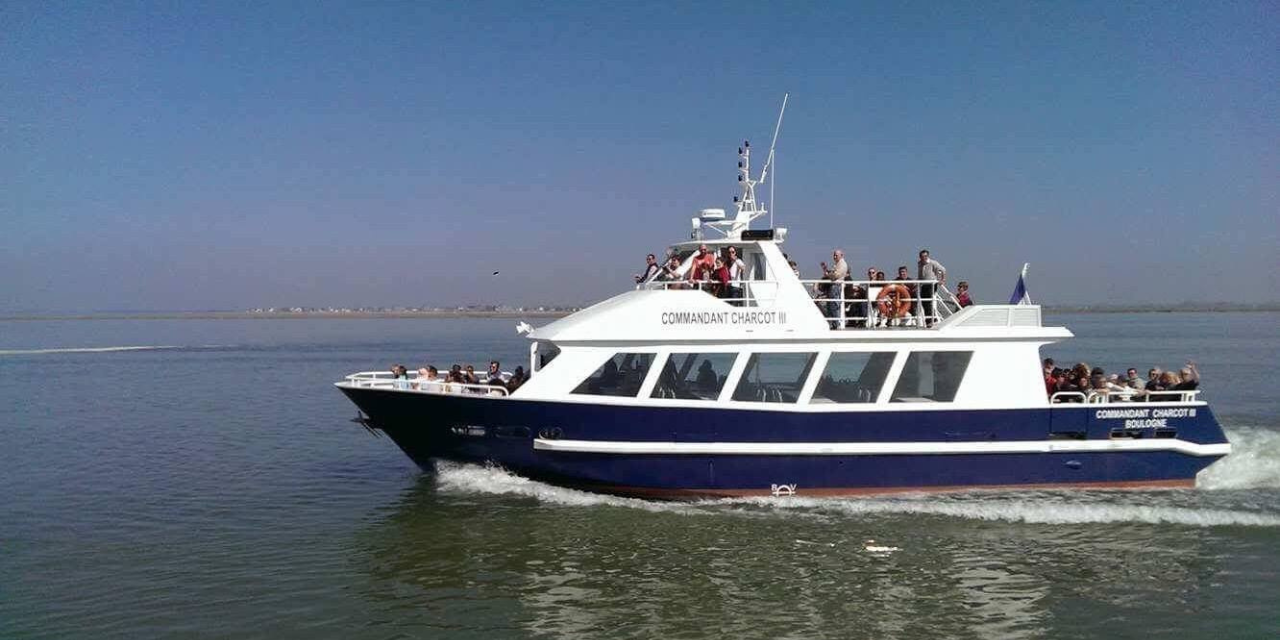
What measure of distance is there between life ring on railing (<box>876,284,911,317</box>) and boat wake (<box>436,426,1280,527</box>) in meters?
2.76

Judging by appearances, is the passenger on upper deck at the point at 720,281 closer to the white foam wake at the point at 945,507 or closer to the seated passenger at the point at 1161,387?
the white foam wake at the point at 945,507

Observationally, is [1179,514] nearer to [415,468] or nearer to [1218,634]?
[1218,634]

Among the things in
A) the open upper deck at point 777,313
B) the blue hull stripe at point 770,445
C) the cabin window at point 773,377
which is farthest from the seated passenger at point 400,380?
the cabin window at point 773,377

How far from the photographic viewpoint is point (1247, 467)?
15516 millimetres

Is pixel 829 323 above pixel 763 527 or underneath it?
above

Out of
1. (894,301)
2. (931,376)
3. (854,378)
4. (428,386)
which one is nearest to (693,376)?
(854,378)

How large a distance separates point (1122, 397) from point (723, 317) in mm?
6403

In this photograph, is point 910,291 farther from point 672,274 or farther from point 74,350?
point 74,350

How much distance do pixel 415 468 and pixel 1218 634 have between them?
1260cm

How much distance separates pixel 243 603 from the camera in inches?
355

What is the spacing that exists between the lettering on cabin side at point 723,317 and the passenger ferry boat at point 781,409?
0.02m

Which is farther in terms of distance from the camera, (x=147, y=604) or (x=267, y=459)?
(x=267, y=459)

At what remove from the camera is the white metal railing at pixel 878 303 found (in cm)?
1283

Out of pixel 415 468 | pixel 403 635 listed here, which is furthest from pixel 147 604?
pixel 415 468
